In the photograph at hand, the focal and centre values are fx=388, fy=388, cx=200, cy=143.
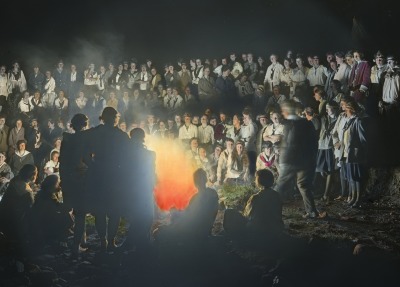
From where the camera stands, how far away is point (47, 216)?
20.3ft

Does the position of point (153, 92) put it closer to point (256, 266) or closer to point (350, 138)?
point (350, 138)

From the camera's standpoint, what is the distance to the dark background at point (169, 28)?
49.2ft

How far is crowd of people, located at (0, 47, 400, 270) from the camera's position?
5.59 m

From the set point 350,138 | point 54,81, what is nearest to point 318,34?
point 350,138

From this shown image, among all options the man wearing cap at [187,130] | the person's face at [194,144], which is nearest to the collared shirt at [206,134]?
the man wearing cap at [187,130]

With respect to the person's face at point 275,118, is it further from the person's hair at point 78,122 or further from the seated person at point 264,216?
the person's hair at point 78,122

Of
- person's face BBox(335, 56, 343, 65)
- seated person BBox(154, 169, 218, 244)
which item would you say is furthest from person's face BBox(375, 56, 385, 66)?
seated person BBox(154, 169, 218, 244)

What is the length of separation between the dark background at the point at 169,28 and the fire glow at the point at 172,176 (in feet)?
23.1

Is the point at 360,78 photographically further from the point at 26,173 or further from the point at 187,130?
the point at 26,173

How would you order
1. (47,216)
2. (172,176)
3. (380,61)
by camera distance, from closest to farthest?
(47,216), (380,61), (172,176)

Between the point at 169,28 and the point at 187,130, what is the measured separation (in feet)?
29.6

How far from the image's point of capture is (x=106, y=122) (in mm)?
5582

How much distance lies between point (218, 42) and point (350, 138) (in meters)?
10.9

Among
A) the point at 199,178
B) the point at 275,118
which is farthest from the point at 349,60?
the point at 199,178
